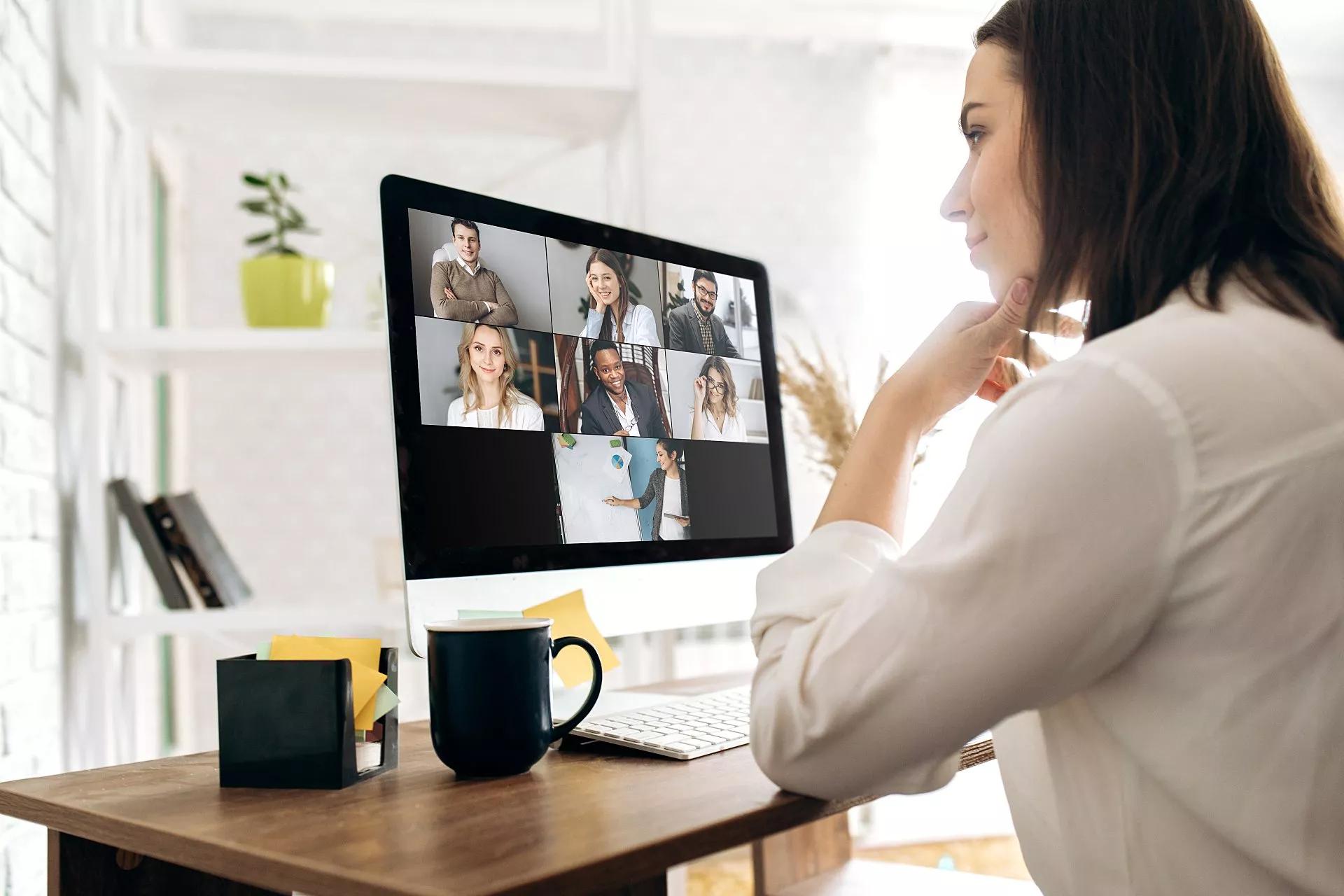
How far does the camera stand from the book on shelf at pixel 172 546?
1673mm

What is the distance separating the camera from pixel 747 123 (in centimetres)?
321

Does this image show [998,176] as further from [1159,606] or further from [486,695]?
[486,695]

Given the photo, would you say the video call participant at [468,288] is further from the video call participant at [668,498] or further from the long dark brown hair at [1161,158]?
the long dark brown hair at [1161,158]

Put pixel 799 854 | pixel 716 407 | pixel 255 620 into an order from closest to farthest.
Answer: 1. pixel 716 407
2. pixel 799 854
3. pixel 255 620

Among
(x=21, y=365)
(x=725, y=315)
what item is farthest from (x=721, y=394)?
(x=21, y=365)

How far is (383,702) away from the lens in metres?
0.80

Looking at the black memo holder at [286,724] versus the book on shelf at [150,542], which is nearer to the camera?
the black memo holder at [286,724]

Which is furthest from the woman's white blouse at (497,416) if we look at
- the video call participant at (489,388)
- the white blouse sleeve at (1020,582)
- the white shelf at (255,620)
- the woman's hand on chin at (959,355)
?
the white shelf at (255,620)

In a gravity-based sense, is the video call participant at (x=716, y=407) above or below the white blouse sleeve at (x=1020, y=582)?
above

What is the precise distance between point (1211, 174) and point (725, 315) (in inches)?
23.5

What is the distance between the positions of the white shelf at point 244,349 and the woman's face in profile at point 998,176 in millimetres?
1118

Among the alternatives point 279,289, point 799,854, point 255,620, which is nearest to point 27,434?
point 255,620

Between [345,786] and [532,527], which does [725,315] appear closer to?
[532,527]

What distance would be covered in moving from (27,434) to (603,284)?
903 millimetres
